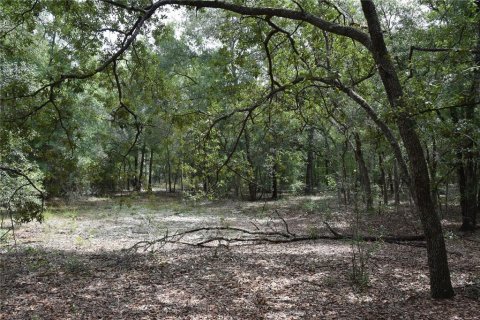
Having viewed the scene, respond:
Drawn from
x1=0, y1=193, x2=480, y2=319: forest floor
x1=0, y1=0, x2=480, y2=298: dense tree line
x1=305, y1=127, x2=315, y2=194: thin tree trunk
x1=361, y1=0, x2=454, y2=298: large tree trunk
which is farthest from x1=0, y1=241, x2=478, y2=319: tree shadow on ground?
x1=305, y1=127, x2=315, y2=194: thin tree trunk

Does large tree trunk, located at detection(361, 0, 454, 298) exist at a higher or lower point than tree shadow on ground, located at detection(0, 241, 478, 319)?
higher

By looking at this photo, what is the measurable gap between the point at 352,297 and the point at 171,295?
9.69 ft

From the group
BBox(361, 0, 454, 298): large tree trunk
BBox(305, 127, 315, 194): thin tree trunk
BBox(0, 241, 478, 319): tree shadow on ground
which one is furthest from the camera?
BBox(305, 127, 315, 194): thin tree trunk

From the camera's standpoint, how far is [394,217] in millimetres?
16500

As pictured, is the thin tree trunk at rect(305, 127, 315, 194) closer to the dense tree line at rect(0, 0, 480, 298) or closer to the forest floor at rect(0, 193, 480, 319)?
the dense tree line at rect(0, 0, 480, 298)

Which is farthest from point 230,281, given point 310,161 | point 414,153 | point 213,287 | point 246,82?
point 310,161

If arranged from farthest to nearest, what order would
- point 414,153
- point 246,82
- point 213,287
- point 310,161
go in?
1. point 310,161
2. point 246,82
3. point 213,287
4. point 414,153

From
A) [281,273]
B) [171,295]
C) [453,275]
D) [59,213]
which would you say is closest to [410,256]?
[453,275]

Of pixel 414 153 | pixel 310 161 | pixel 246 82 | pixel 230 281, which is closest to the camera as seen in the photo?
pixel 414 153

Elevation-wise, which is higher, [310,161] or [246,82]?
[246,82]

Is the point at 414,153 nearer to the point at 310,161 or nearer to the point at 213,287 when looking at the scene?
the point at 213,287

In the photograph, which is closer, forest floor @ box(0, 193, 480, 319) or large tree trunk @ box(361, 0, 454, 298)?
large tree trunk @ box(361, 0, 454, 298)

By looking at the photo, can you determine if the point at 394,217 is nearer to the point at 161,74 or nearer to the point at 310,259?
the point at 310,259

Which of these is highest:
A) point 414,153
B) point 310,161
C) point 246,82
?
point 246,82
